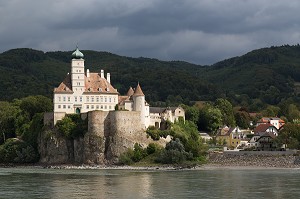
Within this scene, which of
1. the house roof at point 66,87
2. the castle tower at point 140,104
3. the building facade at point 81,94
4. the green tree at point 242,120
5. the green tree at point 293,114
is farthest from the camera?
the green tree at point 293,114

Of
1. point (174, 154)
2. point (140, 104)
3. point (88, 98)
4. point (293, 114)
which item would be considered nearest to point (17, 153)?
point (88, 98)

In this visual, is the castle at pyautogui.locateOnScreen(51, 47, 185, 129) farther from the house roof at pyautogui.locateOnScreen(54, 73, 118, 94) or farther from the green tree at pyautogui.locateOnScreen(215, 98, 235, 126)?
the green tree at pyautogui.locateOnScreen(215, 98, 235, 126)

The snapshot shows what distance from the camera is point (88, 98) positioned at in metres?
86.9

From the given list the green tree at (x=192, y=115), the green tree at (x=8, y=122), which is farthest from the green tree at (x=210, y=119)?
the green tree at (x=8, y=122)

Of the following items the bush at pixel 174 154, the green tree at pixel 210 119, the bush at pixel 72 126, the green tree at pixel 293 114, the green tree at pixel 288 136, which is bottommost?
the bush at pixel 174 154

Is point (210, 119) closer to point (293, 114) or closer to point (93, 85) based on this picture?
point (93, 85)

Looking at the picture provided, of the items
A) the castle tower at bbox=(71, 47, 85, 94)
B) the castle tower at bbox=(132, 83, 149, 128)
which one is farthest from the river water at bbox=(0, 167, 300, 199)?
the castle tower at bbox=(71, 47, 85, 94)

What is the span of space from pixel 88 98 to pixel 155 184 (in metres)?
30.8

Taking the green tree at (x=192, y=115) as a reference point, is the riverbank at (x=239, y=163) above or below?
below

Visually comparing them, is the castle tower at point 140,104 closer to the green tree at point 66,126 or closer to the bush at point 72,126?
the bush at point 72,126

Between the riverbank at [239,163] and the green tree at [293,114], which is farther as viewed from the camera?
the green tree at [293,114]

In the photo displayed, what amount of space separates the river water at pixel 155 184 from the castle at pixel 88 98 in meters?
12.8

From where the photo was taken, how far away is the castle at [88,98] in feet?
281

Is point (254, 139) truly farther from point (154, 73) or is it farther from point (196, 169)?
point (154, 73)
